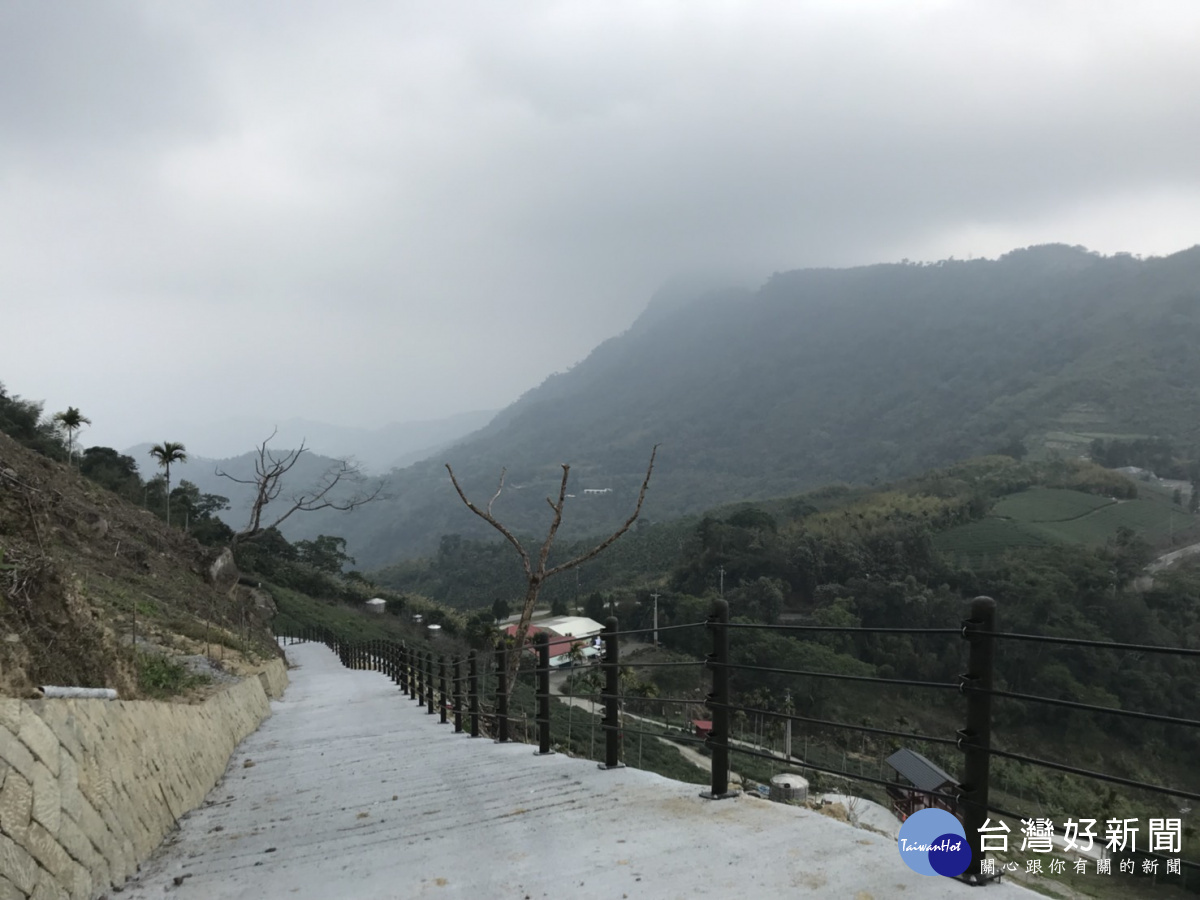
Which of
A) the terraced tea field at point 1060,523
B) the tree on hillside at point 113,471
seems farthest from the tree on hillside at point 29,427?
the terraced tea field at point 1060,523

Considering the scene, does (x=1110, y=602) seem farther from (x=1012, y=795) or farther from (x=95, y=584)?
(x=95, y=584)

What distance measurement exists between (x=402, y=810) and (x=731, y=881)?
83.4 inches

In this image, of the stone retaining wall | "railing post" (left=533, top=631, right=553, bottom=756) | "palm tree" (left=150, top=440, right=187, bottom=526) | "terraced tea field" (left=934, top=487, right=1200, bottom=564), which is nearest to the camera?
the stone retaining wall

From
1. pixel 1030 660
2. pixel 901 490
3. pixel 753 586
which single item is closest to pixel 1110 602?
pixel 1030 660

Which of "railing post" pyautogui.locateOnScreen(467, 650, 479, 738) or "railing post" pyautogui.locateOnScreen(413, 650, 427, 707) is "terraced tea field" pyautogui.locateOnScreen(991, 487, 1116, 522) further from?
"railing post" pyautogui.locateOnScreen(467, 650, 479, 738)

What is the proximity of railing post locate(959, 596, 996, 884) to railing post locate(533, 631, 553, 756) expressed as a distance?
9.77 feet

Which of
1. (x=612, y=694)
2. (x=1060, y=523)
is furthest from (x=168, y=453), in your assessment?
(x=1060, y=523)

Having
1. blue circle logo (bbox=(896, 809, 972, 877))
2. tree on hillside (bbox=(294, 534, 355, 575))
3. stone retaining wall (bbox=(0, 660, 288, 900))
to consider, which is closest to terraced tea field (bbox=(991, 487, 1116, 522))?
tree on hillside (bbox=(294, 534, 355, 575))

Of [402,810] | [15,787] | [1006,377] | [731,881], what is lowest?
[402,810]

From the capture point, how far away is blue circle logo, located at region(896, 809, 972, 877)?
253 cm

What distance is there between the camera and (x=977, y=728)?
8.25 ft

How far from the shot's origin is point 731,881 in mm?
2572

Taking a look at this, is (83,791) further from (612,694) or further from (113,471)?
(113,471)

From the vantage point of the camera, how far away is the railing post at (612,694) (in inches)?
165
